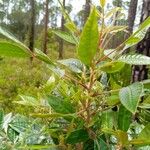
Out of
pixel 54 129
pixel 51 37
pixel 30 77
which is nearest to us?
pixel 54 129

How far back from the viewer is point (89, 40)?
716 millimetres

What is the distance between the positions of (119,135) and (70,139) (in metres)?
0.11

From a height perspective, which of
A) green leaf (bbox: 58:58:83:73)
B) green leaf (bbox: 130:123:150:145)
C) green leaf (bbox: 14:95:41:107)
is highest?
green leaf (bbox: 58:58:83:73)

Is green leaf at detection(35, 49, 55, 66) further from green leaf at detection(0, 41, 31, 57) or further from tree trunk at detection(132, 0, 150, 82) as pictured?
tree trunk at detection(132, 0, 150, 82)

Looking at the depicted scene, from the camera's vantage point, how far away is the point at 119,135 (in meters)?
0.76

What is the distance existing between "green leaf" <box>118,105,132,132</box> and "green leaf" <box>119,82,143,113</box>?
11 cm

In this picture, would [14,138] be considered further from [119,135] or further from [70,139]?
[119,135]

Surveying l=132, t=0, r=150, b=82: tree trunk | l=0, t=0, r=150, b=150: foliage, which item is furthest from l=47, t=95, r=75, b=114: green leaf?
l=132, t=0, r=150, b=82: tree trunk

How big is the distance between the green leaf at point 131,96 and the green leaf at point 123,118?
108 mm

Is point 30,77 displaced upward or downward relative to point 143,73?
downward

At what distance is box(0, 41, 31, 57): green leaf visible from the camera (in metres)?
0.74

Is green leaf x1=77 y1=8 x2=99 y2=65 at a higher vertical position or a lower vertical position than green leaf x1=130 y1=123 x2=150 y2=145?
higher

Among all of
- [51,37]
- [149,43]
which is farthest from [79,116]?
[51,37]

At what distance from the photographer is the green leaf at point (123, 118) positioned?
0.82 m
